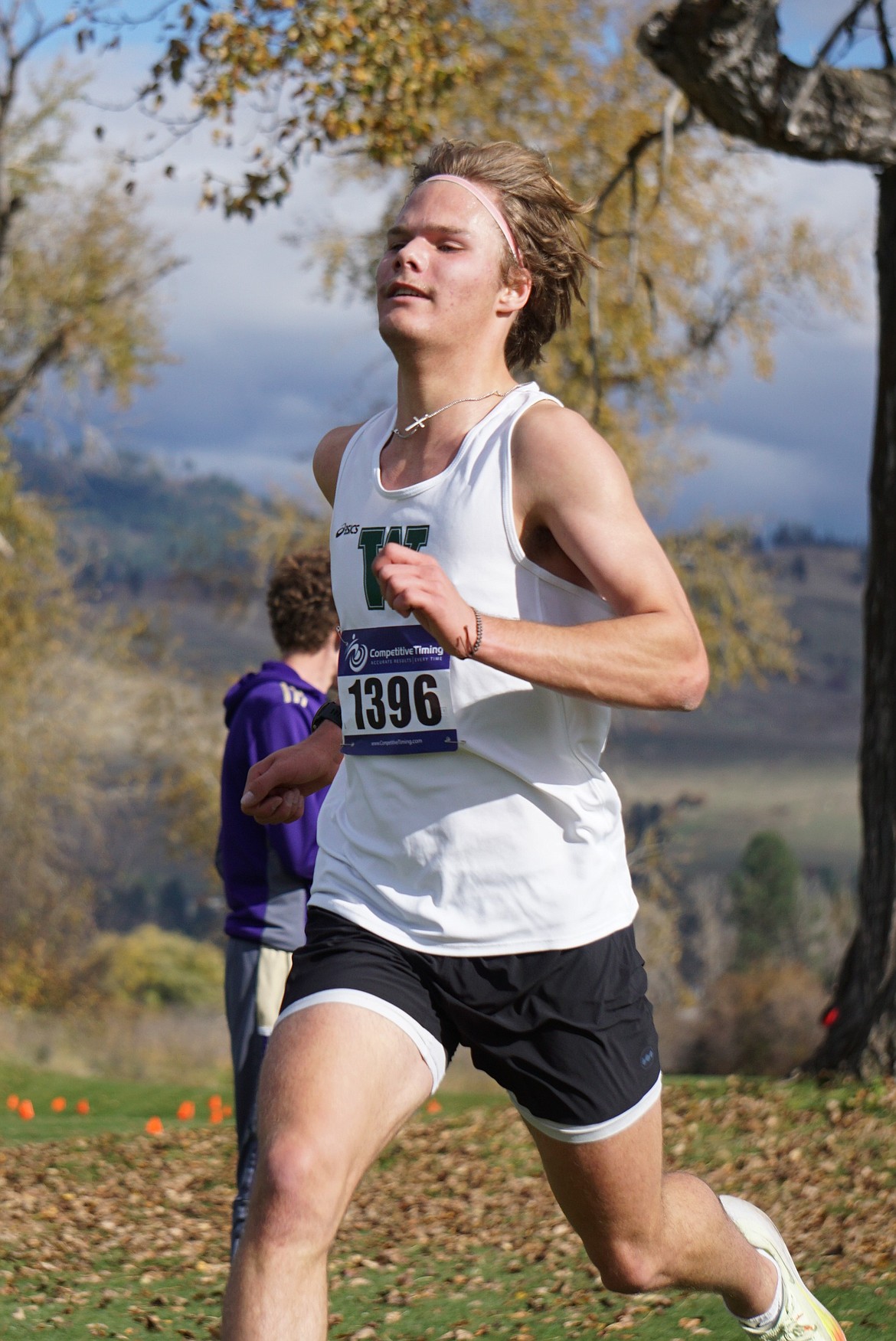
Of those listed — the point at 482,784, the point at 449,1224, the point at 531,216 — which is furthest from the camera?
the point at 449,1224

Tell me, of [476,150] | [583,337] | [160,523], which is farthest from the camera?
[160,523]

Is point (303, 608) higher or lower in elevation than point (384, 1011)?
higher

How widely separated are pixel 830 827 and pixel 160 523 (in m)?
103

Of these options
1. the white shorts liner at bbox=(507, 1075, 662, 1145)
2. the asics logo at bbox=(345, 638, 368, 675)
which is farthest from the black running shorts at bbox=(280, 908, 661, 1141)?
the asics logo at bbox=(345, 638, 368, 675)

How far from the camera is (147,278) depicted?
22.8 metres

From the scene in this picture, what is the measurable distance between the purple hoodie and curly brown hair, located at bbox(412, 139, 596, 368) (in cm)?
147

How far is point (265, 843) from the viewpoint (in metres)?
4.10

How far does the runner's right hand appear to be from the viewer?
112 inches

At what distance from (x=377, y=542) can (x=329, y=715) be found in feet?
1.64

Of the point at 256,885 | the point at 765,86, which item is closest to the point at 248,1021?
the point at 256,885

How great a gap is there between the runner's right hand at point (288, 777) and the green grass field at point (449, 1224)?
210 cm

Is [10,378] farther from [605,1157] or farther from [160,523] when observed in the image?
[605,1157]

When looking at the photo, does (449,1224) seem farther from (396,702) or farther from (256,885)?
(396,702)

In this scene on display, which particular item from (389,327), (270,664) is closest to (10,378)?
(270,664)
